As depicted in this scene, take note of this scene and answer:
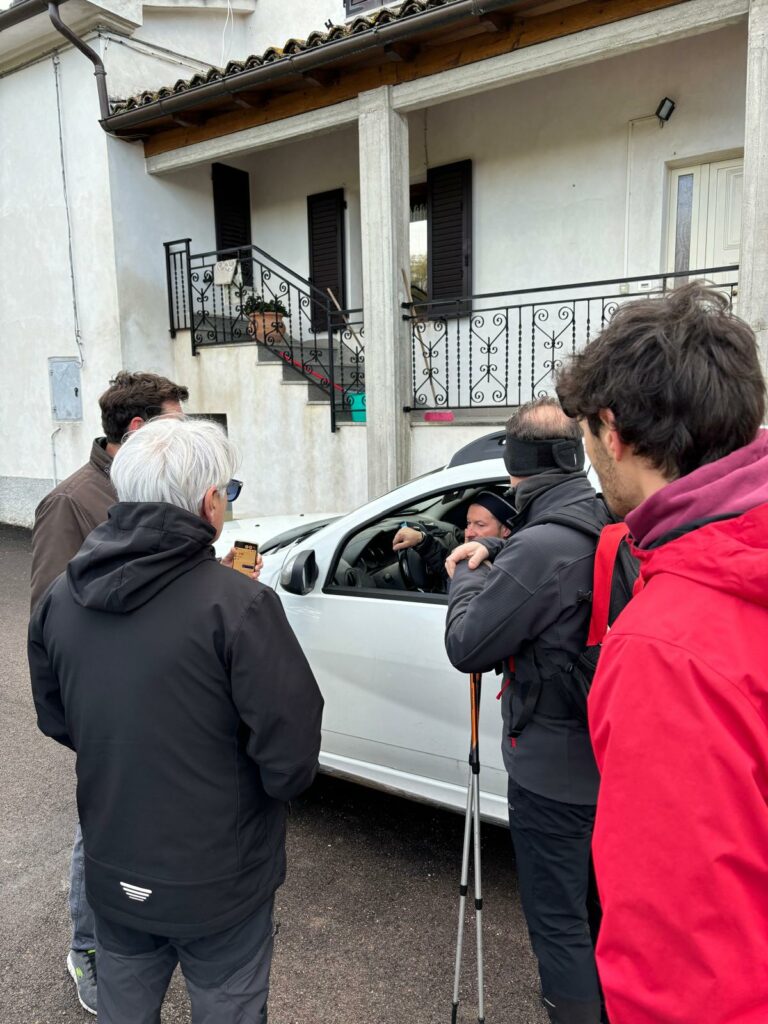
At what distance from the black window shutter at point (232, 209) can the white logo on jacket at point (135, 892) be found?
31.5ft

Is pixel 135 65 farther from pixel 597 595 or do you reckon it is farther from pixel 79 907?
pixel 597 595

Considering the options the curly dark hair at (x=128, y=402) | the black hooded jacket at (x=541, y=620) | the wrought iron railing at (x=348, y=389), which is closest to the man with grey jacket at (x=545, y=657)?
the black hooded jacket at (x=541, y=620)

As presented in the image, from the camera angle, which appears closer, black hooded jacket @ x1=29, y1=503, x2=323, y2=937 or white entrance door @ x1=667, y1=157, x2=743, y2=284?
black hooded jacket @ x1=29, y1=503, x2=323, y2=937

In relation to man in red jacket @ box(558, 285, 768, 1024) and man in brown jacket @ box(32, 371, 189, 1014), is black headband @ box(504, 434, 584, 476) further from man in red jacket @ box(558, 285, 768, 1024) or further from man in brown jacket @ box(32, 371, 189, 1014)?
man in brown jacket @ box(32, 371, 189, 1014)

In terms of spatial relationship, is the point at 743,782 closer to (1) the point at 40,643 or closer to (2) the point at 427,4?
(1) the point at 40,643

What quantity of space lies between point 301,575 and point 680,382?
223cm

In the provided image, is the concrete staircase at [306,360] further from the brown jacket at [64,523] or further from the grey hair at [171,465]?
the grey hair at [171,465]

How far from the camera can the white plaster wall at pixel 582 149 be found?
7207 millimetres

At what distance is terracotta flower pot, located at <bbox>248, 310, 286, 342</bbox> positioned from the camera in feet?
30.7

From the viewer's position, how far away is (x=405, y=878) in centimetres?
302

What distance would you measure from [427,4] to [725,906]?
24.3 feet

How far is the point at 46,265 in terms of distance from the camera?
1012cm

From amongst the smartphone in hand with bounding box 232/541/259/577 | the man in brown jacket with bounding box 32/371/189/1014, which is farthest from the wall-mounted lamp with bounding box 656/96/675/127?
the smartphone in hand with bounding box 232/541/259/577

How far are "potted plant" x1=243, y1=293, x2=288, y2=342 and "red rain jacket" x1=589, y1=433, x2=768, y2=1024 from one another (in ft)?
29.3
